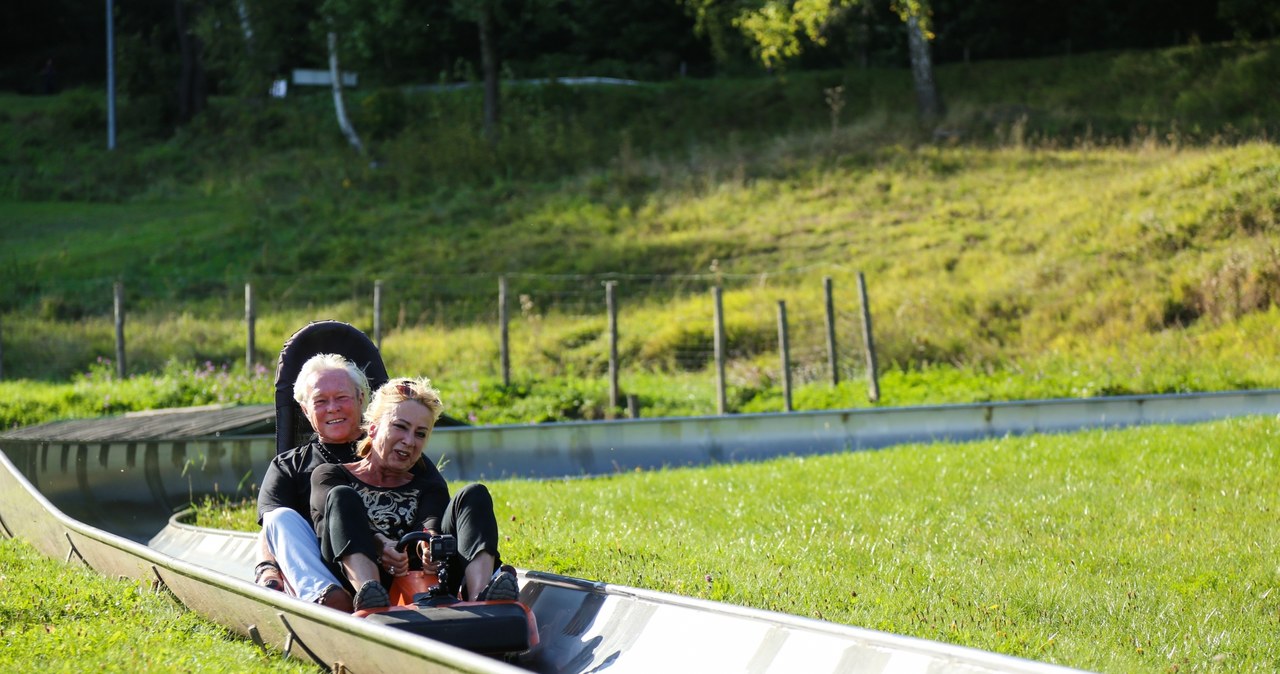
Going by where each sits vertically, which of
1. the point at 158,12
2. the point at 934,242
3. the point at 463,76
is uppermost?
the point at 158,12

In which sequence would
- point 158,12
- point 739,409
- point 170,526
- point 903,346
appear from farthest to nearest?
point 158,12 < point 903,346 < point 739,409 < point 170,526

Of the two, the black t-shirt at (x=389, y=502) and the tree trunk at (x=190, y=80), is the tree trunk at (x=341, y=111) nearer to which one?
the tree trunk at (x=190, y=80)

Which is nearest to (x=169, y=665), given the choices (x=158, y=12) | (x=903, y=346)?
(x=903, y=346)

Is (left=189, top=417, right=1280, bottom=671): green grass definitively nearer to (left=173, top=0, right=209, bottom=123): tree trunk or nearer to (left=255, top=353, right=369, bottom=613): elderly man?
(left=255, top=353, right=369, bottom=613): elderly man

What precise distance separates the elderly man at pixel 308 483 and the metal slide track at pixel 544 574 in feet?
0.92

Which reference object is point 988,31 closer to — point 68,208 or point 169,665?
point 68,208

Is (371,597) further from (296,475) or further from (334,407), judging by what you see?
(334,407)

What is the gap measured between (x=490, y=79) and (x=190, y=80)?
43.7 feet

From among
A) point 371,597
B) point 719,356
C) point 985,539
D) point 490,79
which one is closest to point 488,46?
Answer: point 490,79

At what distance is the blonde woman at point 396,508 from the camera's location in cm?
586

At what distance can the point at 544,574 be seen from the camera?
6.39 m

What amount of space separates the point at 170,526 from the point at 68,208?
32.7 metres

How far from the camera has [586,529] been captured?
8.99 metres

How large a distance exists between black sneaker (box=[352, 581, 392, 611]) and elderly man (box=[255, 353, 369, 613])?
25 centimetres
